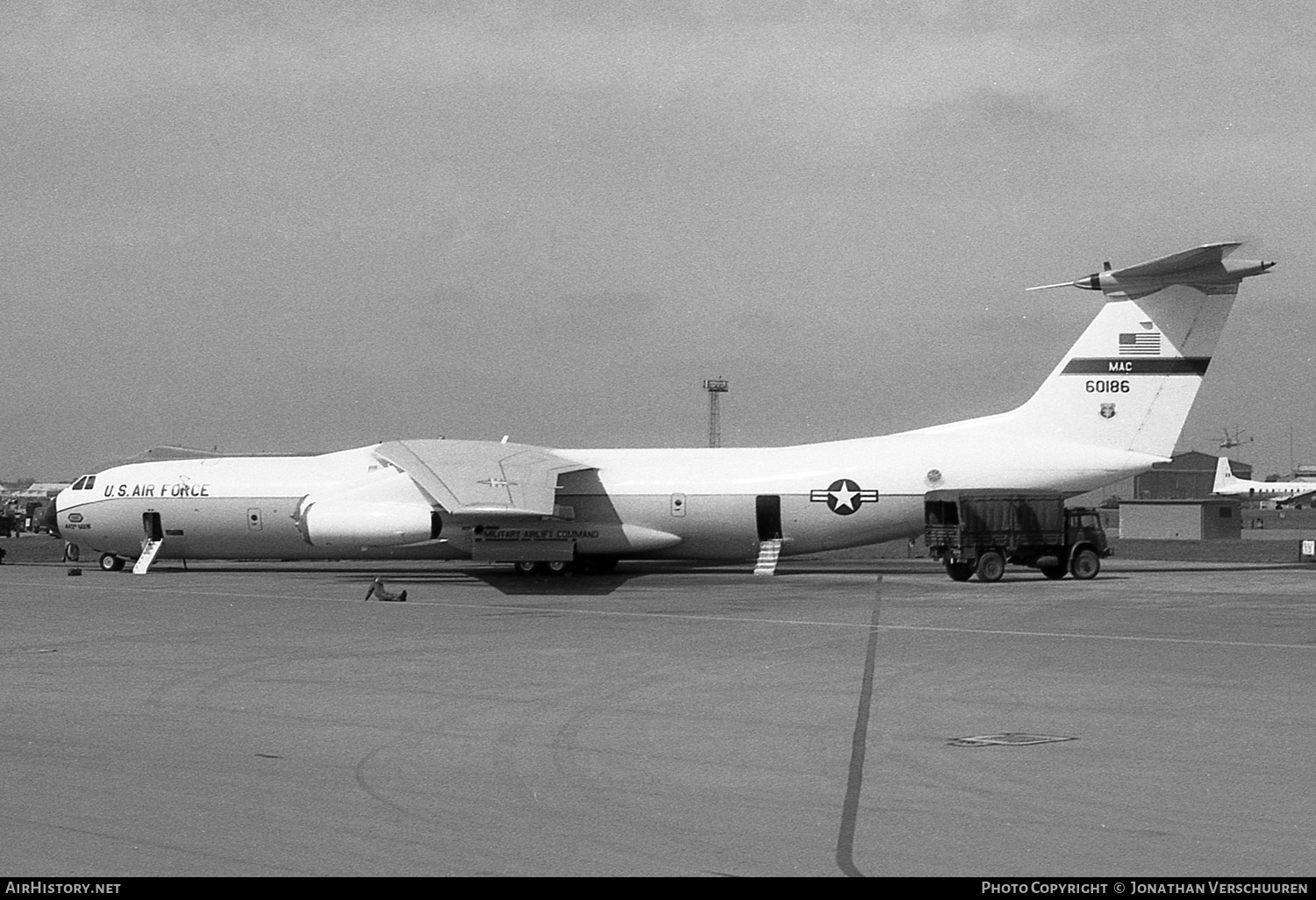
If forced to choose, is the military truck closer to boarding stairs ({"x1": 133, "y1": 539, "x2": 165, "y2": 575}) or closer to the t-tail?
the t-tail

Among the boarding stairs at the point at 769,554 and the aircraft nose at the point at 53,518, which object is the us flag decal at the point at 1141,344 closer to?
the boarding stairs at the point at 769,554

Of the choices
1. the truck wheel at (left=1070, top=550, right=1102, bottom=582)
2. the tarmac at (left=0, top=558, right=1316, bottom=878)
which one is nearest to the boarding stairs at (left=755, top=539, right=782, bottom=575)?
the truck wheel at (left=1070, top=550, right=1102, bottom=582)

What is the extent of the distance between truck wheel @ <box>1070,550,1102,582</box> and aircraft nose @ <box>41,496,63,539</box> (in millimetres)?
27678

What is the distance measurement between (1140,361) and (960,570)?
674 centimetres

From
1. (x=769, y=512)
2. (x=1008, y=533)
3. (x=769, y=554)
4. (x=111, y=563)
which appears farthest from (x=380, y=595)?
(x=111, y=563)

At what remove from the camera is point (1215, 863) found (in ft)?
23.5

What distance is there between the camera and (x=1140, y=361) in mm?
33062

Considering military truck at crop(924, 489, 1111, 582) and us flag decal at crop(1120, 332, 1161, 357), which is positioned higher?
us flag decal at crop(1120, 332, 1161, 357)

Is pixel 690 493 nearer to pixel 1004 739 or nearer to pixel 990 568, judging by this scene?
pixel 990 568

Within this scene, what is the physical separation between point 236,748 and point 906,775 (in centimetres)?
517

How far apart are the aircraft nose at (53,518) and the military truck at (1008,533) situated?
24.3 m

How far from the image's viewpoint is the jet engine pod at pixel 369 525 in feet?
110

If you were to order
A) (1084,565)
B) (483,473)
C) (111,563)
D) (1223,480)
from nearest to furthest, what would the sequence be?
1. (483,473)
2. (1084,565)
3. (111,563)
4. (1223,480)

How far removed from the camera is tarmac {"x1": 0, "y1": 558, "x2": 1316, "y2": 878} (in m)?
7.52
